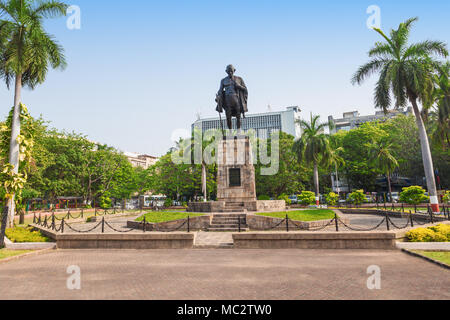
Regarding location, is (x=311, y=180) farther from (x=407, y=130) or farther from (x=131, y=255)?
(x=131, y=255)

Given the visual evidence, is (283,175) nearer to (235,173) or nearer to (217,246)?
(235,173)

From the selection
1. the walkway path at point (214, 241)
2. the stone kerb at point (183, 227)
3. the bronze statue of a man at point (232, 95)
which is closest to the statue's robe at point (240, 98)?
the bronze statue of a man at point (232, 95)

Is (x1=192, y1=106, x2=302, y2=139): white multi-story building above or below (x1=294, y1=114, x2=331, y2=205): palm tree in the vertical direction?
above

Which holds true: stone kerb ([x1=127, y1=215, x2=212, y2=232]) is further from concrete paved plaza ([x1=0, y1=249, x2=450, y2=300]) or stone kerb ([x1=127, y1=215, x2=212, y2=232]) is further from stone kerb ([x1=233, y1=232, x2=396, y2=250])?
concrete paved plaza ([x1=0, y1=249, x2=450, y2=300])

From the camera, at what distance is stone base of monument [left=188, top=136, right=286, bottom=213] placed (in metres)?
19.0

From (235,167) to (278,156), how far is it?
85.6ft

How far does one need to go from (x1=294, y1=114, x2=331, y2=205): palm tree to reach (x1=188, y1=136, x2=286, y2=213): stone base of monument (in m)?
15.4

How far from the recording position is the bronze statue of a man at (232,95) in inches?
792

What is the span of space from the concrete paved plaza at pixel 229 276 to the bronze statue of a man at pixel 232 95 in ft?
40.8

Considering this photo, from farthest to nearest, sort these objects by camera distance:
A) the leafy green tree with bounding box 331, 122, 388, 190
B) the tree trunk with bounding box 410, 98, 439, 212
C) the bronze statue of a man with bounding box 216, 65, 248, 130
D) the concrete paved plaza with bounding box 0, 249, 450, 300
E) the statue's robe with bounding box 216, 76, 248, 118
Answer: the leafy green tree with bounding box 331, 122, 388, 190 < the statue's robe with bounding box 216, 76, 248, 118 < the bronze statue of a man with bounding box 216, 65, 248, 130 < the tree trunk with bounding box 410, 98, 439, 212 < the concrete paved plaza with bounding box 0, 249, 450, 300

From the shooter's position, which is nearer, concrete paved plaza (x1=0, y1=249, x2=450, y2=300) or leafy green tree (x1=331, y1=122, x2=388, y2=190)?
concrete paved plaza (x1=0, y1=249, x2=450, y2=300)

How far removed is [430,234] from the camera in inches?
410

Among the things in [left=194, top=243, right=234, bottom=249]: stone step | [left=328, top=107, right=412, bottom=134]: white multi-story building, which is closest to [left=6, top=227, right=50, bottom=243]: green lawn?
[left=194, top=243, right=234, bottom=249]: stone step

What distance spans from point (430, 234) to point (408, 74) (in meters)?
14.3
